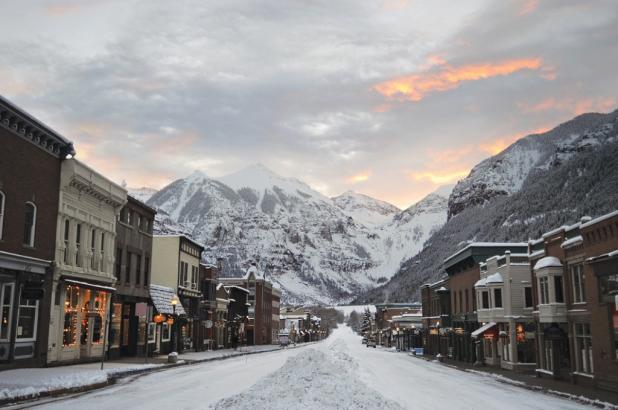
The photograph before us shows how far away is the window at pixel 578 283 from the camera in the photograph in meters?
32.1

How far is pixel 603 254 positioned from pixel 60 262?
91.3 feet

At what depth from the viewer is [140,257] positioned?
49906mm

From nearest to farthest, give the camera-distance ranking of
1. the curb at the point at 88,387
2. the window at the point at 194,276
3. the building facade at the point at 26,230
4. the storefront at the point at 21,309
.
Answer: the curb at the point at 88,387 → the storefront at the point at 21,309 → the building facade at the point at 26,230 → the window at the point at 194,276

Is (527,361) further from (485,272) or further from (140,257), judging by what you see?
(140,257)

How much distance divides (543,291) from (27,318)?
28288 millimetres

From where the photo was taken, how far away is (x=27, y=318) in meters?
31.5

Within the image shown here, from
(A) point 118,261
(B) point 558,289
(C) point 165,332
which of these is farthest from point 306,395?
(C) point 165,332

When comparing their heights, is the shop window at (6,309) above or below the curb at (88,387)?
A: above

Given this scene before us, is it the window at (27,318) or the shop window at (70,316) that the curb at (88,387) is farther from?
the shop window at (70,316)

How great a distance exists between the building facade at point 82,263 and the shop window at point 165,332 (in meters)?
13.3

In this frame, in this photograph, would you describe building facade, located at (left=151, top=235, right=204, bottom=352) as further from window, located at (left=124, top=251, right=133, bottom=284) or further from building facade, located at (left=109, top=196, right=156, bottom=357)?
window, located at (left=124, top=251, right=133, bottom=284)

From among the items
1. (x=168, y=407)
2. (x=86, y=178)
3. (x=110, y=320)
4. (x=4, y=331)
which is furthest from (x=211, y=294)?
(x=168, y=407)

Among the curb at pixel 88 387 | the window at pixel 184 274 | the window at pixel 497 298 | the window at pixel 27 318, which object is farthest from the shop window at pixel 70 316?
the window at pixel 497 298

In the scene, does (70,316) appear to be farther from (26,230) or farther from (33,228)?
(26,230)
